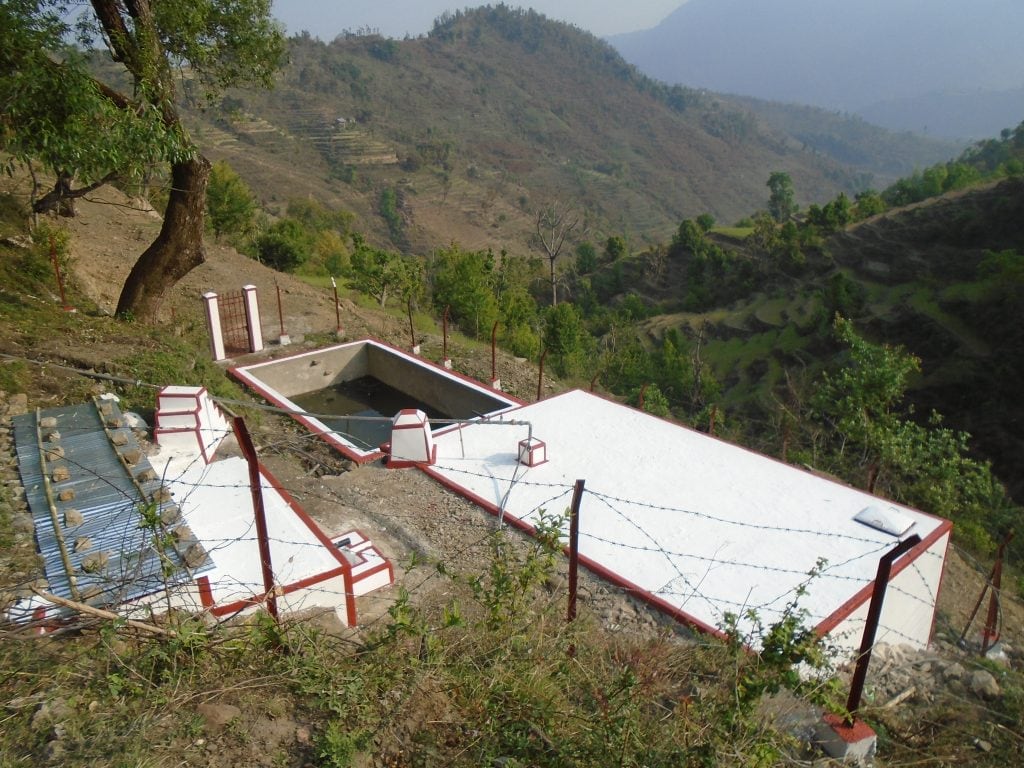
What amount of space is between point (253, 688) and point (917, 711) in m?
4.68

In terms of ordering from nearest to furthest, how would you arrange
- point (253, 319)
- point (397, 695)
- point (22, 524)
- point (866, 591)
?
point (397, 695) < point (22, 524) < point (866, 591) < point (253, 319)

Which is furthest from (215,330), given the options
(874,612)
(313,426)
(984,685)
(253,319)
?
(984,685)

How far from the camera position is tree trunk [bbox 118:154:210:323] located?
10859 mm

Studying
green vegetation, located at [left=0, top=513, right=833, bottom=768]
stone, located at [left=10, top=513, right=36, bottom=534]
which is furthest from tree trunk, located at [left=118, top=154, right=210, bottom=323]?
green vegetation, located at [left=0, top=513, right=833, bottom=768]

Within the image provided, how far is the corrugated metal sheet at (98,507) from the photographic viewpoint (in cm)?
443

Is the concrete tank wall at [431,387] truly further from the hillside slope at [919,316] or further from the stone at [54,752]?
the hillside slope at [919,316]

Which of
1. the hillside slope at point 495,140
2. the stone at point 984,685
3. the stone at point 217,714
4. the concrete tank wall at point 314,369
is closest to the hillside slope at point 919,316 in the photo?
the concrete tank wall at point 314,369

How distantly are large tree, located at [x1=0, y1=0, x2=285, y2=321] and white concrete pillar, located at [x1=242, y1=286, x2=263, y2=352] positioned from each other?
180 centimetres

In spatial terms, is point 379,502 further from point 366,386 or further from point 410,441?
point 366,386

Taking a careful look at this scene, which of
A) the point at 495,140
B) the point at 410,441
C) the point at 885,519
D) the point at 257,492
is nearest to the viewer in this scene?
the point at 257,492

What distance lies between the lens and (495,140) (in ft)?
421

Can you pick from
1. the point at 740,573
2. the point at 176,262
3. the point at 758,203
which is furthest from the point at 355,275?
the point at 758,203

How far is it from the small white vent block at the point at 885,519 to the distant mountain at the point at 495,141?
61390mm

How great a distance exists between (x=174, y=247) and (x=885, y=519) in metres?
10.8
